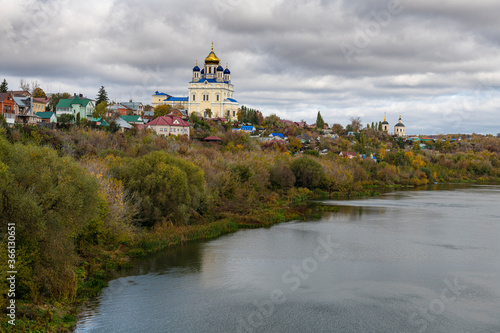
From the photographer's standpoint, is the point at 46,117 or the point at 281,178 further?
the point at 46,117

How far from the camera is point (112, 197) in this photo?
22.1m

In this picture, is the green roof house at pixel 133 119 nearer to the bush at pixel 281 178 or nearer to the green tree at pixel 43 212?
the bush at pixel 281 178

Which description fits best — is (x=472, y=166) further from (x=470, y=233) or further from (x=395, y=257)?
(x=395, y=257)

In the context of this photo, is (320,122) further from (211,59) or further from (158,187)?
(158,187)

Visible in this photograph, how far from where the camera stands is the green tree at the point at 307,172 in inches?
1898

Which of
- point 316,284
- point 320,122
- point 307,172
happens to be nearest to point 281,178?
point 307,172

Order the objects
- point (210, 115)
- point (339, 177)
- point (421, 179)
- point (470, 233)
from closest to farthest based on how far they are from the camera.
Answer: point (470, 233) → point (339, 177) → point (421, 179) → point (210, 115)

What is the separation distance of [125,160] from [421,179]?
49151mm

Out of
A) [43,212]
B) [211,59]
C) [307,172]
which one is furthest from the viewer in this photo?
[211,59]

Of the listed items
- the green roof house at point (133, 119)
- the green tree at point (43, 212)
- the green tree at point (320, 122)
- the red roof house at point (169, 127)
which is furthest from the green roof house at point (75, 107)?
the green tree at point (320, 122)

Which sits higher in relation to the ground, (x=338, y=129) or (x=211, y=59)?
(x=211, y=59)

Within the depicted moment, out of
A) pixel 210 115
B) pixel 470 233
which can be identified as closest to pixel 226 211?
pixel 470 233

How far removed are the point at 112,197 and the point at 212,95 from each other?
223ft

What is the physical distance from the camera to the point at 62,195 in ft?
50.2
